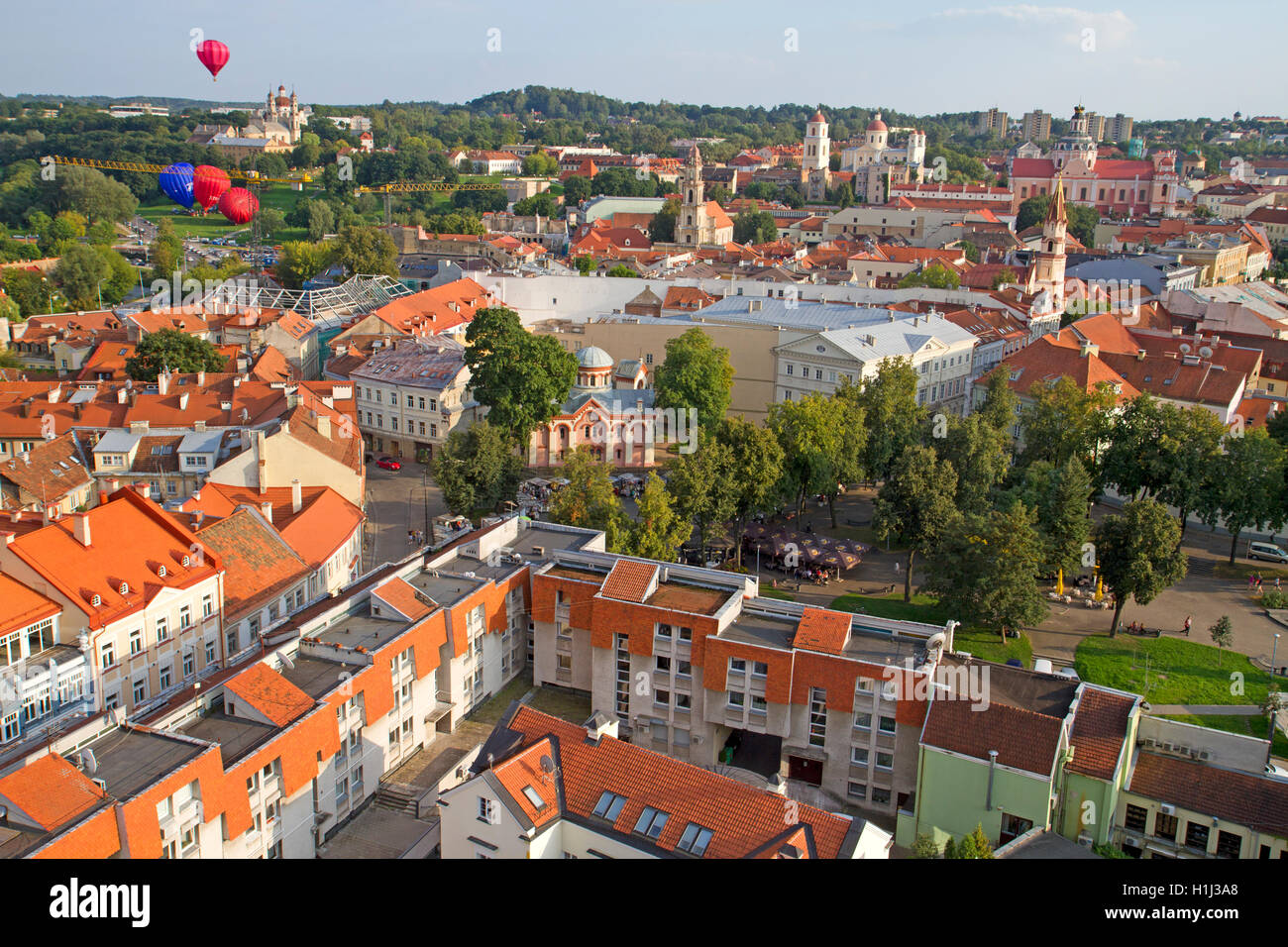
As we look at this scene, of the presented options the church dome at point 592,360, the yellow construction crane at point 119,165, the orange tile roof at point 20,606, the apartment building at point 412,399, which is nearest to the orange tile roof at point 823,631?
the orange tile roof at point 20,606

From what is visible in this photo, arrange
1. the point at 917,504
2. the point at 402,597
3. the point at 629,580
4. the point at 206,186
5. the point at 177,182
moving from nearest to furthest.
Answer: the point at 402,597, the point at 629,580, the point at 917,504, the point at 177,182, the point at 206,186

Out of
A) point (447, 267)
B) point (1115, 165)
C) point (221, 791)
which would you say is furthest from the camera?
point (1115, 165)

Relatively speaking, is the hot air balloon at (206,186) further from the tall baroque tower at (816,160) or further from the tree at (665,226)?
the tall baroque tower at (816,160)

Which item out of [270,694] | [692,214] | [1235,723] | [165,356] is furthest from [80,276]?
[1235,723]

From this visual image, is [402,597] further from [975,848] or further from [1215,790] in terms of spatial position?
[1215,790]

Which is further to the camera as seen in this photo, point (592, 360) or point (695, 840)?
point (592, 360)
